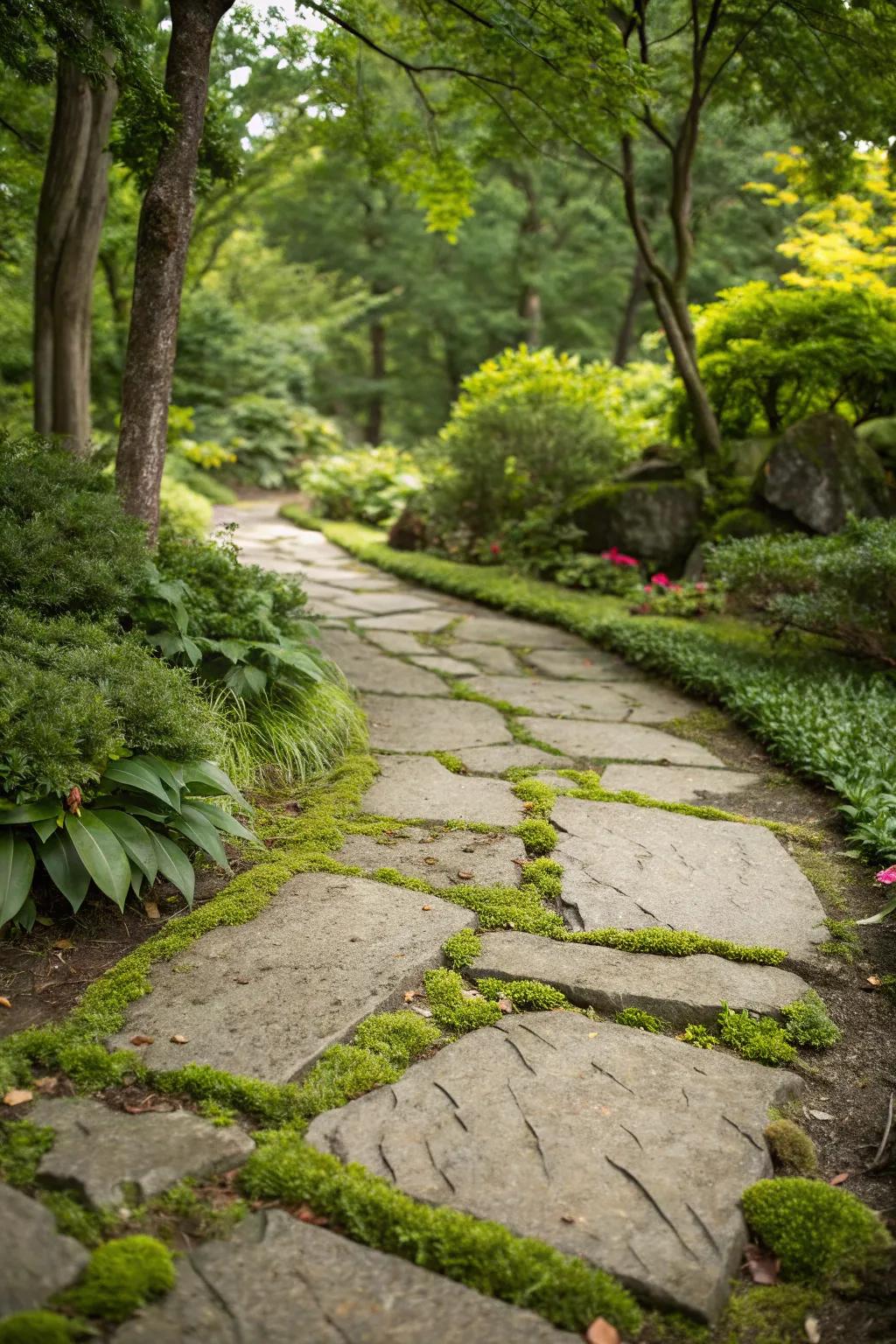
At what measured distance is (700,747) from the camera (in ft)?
13.7

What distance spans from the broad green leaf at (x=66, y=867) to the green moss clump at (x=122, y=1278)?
3.26 feet

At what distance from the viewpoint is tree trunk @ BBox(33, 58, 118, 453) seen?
17.7 feet

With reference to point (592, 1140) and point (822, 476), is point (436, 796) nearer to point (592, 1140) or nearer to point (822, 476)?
point (592, 1140)

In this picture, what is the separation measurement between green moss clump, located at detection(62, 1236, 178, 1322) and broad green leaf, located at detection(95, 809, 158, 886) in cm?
104

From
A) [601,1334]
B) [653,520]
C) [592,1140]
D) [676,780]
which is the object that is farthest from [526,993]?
[653,520]

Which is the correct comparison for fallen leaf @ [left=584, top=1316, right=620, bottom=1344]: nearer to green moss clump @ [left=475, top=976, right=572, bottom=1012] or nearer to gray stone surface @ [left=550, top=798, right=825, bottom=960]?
green moss clump @ [left=475, top=976, right=572, bottom=1012]

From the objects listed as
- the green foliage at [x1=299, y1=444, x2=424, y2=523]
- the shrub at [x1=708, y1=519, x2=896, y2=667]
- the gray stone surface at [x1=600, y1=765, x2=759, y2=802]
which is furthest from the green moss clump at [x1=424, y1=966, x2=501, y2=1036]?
the green foliage at [x1=299, y1=444, x2=424, y2=523]

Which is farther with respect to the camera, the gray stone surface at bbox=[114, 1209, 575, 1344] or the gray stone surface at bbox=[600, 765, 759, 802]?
the gray stone surface at bbox=[600, 765, 759, 802]

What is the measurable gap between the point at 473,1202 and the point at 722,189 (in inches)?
697

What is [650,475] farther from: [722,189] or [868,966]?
[722,189]

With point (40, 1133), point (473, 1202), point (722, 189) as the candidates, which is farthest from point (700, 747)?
point (722, 189)

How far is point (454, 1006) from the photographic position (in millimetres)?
2113

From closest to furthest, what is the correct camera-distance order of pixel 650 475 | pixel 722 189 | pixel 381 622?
1. pixel 381 622
2. pixel 650 475
3. pixel 722 189

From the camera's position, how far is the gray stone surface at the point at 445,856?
2.77 meters
